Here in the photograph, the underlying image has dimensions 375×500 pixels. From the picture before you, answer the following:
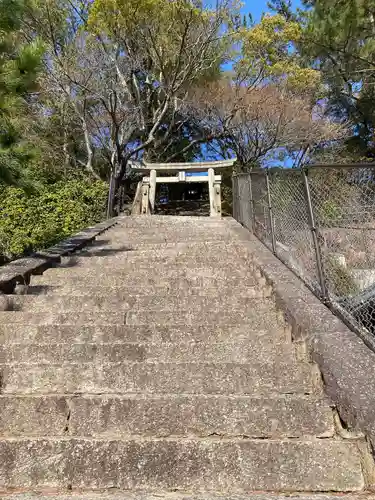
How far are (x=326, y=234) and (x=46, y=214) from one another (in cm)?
721

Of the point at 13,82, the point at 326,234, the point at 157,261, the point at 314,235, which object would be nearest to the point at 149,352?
the point at 314,235

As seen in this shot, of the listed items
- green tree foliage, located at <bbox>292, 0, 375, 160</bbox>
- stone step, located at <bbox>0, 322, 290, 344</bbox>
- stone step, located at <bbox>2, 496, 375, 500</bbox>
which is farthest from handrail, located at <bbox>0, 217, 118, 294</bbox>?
green tree foliage, located at <bbox>292, 0, 375, 160</bbox>

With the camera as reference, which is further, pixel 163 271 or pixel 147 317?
pixel 163 271

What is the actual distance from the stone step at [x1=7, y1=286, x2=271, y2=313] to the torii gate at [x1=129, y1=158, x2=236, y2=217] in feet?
29.5

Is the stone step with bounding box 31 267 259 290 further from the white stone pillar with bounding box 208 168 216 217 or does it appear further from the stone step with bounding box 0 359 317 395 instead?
the white stone pillar with bounding box 208 168 216 217

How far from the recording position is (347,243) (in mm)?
4965

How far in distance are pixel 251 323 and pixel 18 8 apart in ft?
13.2

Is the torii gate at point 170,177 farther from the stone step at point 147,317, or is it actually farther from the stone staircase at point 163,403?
the stone step at point 147,317

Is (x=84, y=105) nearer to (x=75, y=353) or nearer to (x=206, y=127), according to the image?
(x=206, y=127)

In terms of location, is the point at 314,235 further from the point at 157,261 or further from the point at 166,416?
the point at 157,261

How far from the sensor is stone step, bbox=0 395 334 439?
212cm

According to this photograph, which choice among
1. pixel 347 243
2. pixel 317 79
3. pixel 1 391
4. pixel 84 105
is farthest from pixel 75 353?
pixel 317 79

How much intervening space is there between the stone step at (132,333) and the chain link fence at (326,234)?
0.77m

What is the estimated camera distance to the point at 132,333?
3.08m
